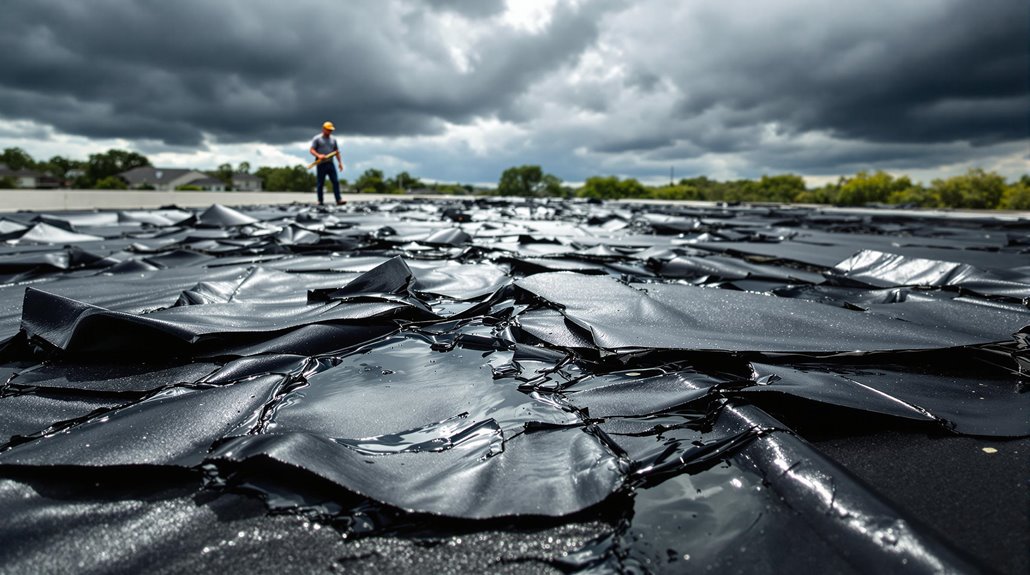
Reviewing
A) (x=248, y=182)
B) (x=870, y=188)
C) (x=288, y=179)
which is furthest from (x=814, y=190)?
(x=248, y=182)

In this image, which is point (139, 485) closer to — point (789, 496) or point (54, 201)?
point (789, 496)

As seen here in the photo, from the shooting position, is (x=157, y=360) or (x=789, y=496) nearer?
(x=789, y=496)

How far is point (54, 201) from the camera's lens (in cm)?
620

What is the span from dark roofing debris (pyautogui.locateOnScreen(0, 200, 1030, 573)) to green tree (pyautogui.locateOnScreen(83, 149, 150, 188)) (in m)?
65.9

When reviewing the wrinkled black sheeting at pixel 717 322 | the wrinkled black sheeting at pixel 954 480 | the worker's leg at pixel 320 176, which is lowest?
the wrinkled black sheeting at pixel 954 480

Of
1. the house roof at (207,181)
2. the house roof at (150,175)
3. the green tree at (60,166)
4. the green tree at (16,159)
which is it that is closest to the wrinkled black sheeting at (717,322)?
the house roof at (150,175)

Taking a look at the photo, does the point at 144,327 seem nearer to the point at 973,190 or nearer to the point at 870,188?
the point at 973,190

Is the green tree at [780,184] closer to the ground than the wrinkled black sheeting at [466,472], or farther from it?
farther from it

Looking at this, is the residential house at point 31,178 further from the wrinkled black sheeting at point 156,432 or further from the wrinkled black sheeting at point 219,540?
the wrinkled black sheeting at point 219,540

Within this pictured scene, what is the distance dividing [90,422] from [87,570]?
14.9 inches

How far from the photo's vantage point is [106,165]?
52219 millimetres

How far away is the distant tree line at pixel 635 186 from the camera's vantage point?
2330 cm

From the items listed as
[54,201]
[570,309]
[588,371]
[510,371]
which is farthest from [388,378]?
[54,201]

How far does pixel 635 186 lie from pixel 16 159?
2747 inches
